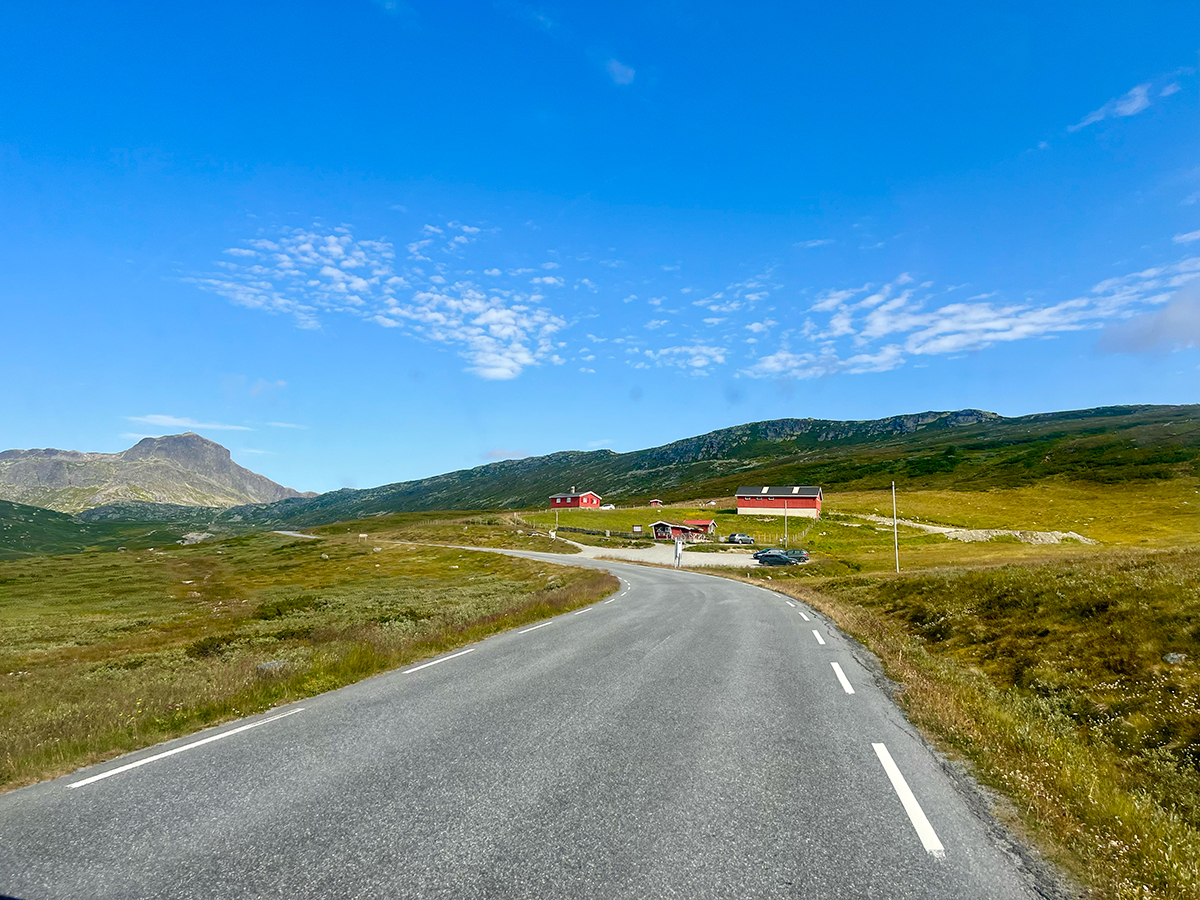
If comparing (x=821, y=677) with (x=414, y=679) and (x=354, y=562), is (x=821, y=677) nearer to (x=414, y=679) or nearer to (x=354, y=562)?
(x=414, y=679)

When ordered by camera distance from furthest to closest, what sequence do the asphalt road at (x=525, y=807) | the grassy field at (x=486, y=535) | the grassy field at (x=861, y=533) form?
the grassy field at (x=486, y=535)
the grassy field at (x=861, y=533)
the asphalt road at (x=525, y=807)

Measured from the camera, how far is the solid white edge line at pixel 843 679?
11930 millimetres

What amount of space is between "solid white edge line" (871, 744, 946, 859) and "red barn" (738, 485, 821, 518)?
349 ft

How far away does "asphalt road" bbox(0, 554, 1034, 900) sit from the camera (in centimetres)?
488

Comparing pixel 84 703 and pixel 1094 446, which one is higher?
pixel 1094 446

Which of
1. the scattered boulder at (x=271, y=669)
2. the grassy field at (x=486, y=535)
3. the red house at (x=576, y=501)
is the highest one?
the red house at (x=576, y=501)

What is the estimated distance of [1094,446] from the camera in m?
175

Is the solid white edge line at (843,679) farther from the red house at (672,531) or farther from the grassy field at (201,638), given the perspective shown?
the red house at (672,531)

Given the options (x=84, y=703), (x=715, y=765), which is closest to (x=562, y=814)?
(x=715, y=765)

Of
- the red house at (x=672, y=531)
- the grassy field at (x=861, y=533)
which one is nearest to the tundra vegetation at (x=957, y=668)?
the grassy field at (x=861, y=533)

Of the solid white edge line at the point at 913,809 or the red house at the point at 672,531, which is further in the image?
the red house at the point at 672,531

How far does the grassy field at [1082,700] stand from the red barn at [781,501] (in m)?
93.8

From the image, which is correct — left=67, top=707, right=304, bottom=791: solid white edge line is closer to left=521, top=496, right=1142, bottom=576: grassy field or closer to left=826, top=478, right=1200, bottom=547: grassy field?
left=521, top=496, right=1142, bottom=576: grassy field

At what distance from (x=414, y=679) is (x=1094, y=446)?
222m
